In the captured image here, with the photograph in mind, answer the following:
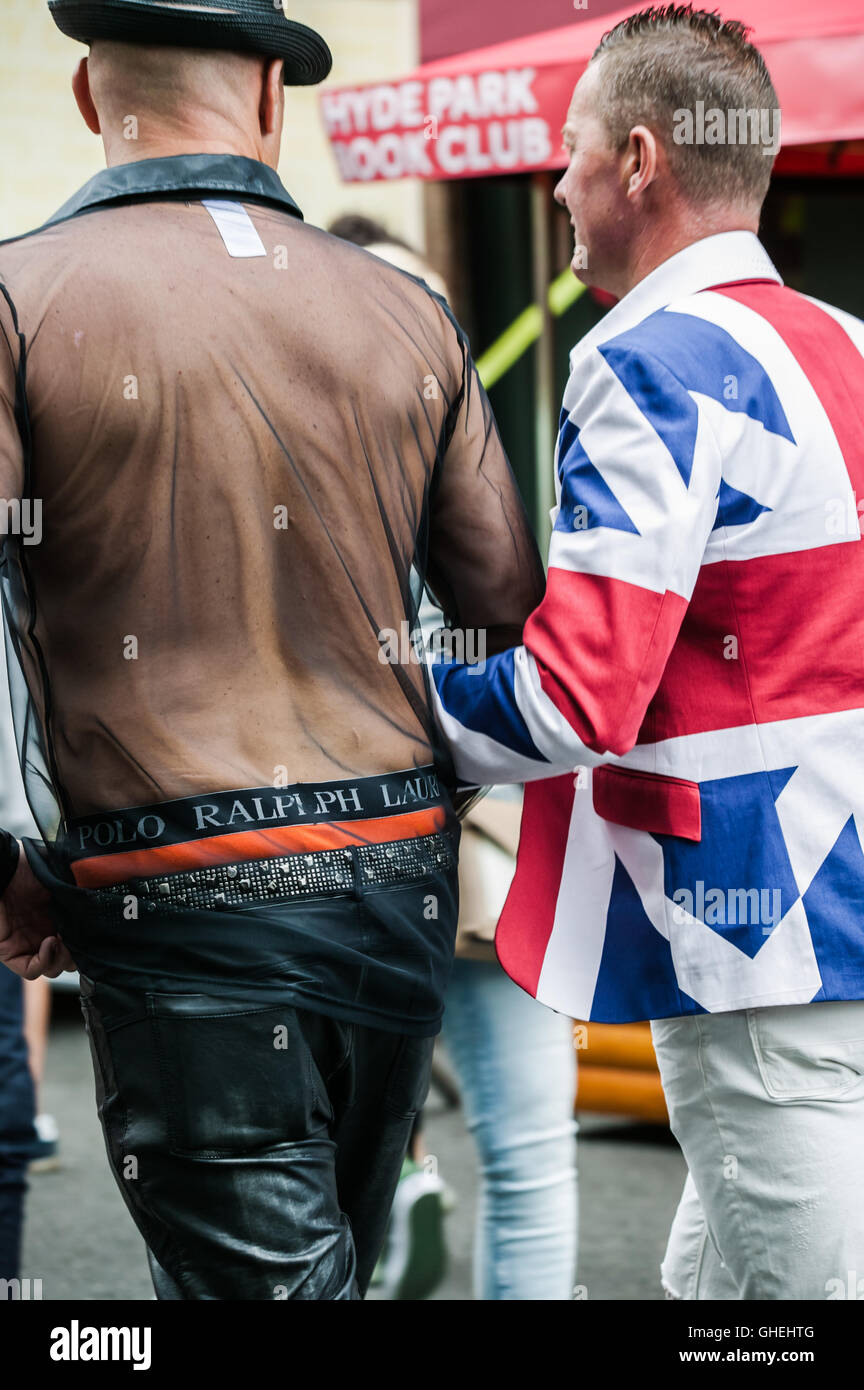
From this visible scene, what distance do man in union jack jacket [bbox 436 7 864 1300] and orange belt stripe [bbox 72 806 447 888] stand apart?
0.21 meters

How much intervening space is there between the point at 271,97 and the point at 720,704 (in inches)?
35.6

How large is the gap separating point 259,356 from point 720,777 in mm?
712

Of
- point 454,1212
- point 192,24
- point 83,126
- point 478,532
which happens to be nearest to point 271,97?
point 192,24

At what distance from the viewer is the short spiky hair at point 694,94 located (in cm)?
188

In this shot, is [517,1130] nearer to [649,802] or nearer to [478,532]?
[649,802]

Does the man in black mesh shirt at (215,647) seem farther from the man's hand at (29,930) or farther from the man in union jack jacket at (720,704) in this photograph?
the man in union jack jacket at (720,704)

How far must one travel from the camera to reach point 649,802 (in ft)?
5.98

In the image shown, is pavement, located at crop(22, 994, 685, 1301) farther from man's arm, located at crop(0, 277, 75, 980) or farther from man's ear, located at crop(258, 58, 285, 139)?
man's ear, located at crop(258, 58, 285, 139)

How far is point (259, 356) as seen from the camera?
5.51ft

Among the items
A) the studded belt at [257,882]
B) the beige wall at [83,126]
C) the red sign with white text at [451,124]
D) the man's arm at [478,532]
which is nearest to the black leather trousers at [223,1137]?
the studded belt at [257,882]
